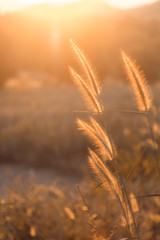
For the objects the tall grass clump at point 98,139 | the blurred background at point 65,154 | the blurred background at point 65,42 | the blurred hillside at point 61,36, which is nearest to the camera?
the tall grass clump at point 98,139

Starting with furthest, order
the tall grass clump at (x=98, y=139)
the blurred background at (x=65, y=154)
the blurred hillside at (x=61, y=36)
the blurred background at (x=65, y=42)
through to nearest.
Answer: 1. the blurred hillside at (x=61, y=36)
2. the blurred background at (x=65, y=42)
3. the blurred background at (x=65, y=154)
4. the tall grass clump at (x=98, y=139)

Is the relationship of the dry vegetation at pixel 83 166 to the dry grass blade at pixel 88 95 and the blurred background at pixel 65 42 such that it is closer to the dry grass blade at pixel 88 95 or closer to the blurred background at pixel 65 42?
the dry grass blade at pixel 88 95

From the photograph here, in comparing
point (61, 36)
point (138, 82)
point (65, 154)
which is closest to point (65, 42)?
point (61, 36)

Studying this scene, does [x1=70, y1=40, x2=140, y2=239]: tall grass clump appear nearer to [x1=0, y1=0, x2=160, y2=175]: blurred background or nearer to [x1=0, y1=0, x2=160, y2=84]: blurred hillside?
[x1=0, y1=0, x2=160, y2=175]: blurred background

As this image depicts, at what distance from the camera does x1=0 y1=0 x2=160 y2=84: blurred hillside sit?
20047mm

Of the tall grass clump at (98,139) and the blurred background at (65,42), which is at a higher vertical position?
the blurred background at (65,42)

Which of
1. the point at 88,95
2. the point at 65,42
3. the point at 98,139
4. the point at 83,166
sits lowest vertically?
the point at 83,166

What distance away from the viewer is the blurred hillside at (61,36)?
2005 cm

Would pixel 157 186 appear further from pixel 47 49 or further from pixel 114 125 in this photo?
pixel 47 49

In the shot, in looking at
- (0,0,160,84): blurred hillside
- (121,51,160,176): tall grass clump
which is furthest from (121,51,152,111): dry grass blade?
(0,0,160,84): blurred hillside

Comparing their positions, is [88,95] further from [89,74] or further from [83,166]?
[83,166]

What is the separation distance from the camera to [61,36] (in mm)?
22953

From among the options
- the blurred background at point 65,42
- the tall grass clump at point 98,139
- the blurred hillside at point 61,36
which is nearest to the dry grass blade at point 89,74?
the tall grass clump at point 98,139

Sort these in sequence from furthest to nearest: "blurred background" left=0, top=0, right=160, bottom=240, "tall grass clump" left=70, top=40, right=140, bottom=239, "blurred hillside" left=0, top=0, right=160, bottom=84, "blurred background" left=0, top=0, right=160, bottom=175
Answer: "blurred hillside" left=0, top=0, right=160, bottom=84
"blurred background" left=0, top=0, right=160, bottom=175
"blurred background" left=0, top=0, right=160, bottom=240
"tall grass clump" left=70, top=40, right=140, bottom=239
